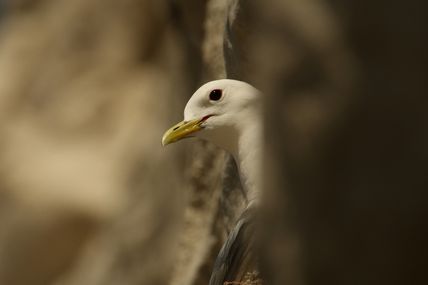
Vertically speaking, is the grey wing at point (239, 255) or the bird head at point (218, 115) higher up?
the bird head at point (218, 115)

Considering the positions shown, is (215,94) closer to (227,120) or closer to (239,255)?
(227,120)

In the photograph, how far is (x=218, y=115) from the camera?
427 centimetres

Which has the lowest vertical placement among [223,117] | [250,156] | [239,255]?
[239,255]

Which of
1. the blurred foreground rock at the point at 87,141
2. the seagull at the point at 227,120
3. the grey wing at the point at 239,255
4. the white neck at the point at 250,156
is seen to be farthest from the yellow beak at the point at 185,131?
the blurred foreground rock at the point at 87,141

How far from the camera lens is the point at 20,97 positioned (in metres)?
7.11

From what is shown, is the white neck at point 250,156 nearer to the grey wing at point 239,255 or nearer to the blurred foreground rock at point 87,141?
the grey wing at point 239,255

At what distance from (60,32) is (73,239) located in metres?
1.07

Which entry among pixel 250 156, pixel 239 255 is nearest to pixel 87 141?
pixel 250 156

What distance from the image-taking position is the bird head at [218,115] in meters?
4.25

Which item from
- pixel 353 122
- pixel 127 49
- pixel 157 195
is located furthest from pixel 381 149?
pixel 127 49

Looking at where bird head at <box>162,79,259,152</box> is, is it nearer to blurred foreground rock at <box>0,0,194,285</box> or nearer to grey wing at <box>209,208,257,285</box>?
grey wing at <box>209,208,257,285</box>

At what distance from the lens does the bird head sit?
425 cm

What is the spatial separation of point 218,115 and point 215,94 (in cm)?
7


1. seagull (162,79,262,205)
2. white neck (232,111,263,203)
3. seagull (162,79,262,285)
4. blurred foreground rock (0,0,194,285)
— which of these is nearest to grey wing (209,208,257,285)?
white neck (232,111,263,203)
